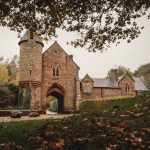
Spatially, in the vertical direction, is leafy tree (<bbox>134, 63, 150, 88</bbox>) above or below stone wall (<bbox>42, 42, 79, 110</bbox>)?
above

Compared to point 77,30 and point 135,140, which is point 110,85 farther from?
point 135,140

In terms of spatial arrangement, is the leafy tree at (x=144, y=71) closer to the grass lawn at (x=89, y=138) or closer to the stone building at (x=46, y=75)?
the stone building at (x=46, y=75)

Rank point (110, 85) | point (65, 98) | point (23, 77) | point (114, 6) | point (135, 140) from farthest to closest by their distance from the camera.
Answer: point (110, 85)
point (65, 98)
point (23, 77)
point (114, 6)
point (135, 140)

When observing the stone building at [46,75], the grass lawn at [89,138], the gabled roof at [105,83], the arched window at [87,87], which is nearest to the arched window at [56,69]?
the stone building at [46,75]

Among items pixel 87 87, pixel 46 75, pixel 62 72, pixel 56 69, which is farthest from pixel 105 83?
pixel 46 75

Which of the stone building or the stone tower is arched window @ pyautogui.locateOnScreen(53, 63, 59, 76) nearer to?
the stone building

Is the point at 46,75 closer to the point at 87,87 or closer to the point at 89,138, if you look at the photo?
the point at 87,87

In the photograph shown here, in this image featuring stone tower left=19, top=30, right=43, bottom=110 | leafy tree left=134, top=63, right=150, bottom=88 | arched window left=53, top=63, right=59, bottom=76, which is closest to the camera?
stone tower left=19, top=30, right=43, bottom=110

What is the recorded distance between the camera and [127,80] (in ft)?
206

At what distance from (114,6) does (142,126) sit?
8.56m

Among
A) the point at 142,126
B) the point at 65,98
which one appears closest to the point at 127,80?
the point at 65,98

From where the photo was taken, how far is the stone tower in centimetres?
3981

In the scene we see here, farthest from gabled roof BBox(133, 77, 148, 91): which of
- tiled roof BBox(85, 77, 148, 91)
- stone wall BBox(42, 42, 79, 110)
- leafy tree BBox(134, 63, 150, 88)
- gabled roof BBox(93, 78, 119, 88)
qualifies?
stone wall BBox(42, 42, 79, 110)

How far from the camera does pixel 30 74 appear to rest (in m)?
40.3
